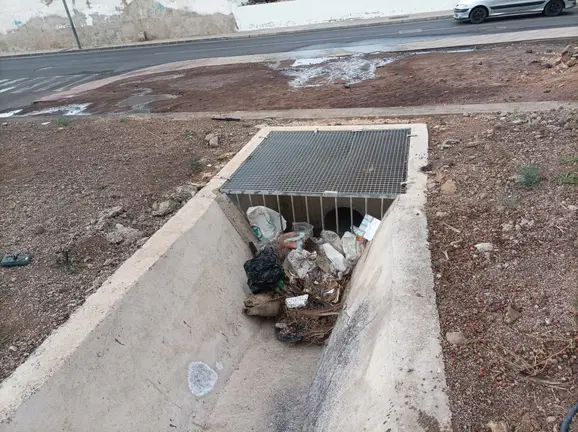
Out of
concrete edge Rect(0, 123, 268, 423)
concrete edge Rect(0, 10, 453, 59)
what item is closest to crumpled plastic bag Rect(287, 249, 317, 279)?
concrete edge Rect(0, 123, 268, 423)

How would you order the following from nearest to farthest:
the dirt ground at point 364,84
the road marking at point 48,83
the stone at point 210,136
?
the stone at point 210,136
the dirt ground at point 364,84
the road marking at point 48,83

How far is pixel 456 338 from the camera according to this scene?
2557 mm

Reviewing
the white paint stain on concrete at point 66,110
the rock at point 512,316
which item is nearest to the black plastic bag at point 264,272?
the rock at point 512,316

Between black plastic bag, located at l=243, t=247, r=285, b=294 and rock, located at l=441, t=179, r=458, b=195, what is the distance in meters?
1.78

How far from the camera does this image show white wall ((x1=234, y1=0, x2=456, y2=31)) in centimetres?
2250

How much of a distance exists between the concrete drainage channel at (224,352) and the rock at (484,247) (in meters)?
0.40

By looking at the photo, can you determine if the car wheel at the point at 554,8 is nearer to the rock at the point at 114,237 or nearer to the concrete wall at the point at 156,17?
the concrete wall at the point at 156,17

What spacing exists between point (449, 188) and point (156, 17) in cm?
2614

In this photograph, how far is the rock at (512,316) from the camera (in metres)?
2.63

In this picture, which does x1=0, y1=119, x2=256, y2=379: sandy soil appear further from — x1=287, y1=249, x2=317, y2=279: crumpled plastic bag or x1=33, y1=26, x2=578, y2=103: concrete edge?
x1=33, y1=26, x2=578, y2=103: concrete edge

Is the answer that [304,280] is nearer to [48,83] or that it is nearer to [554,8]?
[48,83]

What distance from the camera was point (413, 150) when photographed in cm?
514

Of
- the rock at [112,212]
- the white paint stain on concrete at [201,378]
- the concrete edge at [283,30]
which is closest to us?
the white paint stain on concrete at [201,378]

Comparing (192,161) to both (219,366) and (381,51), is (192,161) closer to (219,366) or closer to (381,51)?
(219,366)
